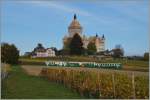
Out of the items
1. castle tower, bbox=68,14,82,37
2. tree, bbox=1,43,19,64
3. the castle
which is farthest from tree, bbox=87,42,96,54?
tree, bbox=1,43,19,64

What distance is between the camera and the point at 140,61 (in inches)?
326

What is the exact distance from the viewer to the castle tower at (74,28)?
27.4 ft

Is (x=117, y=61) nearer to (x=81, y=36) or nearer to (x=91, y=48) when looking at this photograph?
(x=91, y=48)

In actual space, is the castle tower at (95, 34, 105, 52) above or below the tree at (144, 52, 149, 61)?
above

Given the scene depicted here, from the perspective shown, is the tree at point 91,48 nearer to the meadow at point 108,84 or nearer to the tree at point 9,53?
the meadow at point 108,84

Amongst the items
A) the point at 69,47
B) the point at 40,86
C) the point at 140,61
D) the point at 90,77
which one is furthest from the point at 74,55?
the point at 40,86

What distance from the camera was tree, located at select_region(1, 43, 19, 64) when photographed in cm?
842

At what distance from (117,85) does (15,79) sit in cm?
376

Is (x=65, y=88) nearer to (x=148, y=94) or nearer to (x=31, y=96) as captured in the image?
(x=31, y=96)

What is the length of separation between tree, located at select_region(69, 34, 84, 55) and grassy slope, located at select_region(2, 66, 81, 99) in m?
1.54

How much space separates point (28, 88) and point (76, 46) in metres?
2.92

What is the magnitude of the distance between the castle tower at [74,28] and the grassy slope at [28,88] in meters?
1.77

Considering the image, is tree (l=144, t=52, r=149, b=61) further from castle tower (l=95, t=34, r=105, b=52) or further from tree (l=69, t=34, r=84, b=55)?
tree (l=69, t=34, r=84, b=55)

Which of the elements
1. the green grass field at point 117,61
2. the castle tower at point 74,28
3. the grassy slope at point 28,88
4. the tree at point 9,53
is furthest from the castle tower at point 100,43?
the grassy slope at point 28,88
